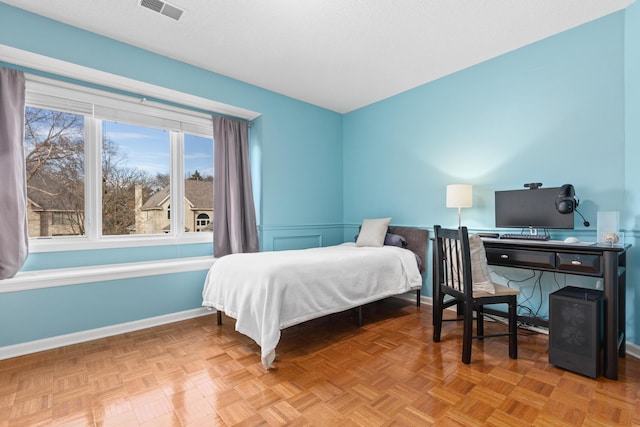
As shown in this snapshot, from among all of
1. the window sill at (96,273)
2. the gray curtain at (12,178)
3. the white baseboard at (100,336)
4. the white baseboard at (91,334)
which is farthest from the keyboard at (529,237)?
the gray curtain at (12,178)

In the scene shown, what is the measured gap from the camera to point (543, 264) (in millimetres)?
2322

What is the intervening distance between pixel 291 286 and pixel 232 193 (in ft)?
5.68

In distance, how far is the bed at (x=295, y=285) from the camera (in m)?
2.26

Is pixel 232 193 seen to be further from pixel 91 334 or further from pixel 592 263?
pixel 592 263

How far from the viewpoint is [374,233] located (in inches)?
147

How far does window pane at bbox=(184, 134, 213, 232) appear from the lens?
366 centimetres

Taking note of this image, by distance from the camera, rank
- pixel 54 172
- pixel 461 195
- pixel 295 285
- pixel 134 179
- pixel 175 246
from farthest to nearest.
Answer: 1. pixel 175 246
2. pixel 134 179
3. pixel 461 195
4. pixel 54 172
5. pixel 295 285


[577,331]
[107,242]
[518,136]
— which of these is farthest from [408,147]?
[107,242]

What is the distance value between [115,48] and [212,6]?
1.12 metres

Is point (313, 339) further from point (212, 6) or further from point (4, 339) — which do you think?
point (212, 6)

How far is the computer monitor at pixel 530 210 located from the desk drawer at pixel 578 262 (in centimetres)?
50

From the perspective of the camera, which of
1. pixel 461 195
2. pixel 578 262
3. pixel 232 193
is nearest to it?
pixel 578 262

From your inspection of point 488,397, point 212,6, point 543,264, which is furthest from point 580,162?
point 212,6

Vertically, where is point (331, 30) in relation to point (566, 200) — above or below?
above
